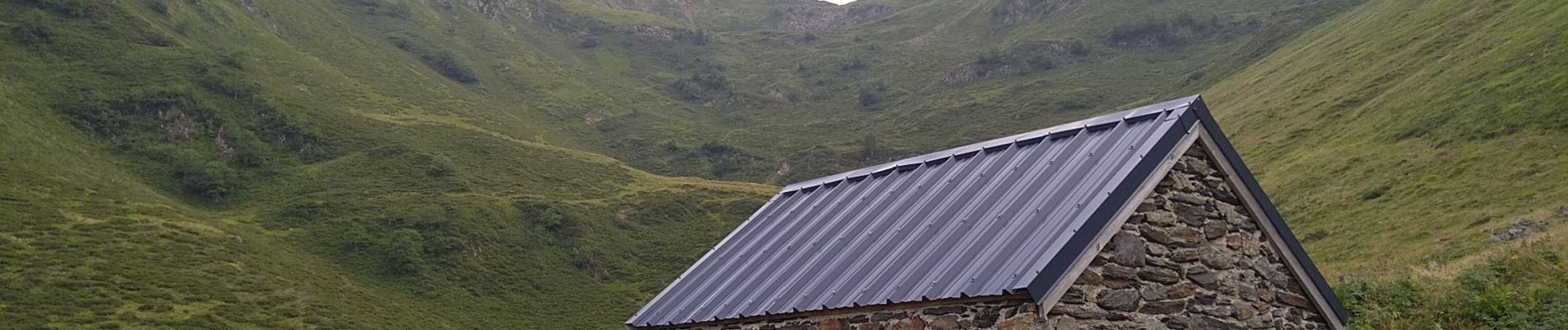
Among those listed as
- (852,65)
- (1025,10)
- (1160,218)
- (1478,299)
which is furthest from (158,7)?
(1025,10)

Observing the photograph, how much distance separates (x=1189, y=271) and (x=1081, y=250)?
5.42 ft

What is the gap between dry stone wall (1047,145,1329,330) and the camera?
12508 millimetres

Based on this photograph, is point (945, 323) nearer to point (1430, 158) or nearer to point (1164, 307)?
point (1164, 307)

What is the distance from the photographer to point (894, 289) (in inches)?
540

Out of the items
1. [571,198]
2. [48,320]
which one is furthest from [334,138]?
[48,320]

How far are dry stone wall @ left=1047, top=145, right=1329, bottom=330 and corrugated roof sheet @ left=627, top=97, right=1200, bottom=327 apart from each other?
492 millimetres

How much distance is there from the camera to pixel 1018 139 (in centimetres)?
1616

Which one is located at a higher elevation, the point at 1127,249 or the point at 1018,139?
the point at 1018,139

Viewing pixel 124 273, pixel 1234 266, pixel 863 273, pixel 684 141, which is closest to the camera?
pixel 1234 266

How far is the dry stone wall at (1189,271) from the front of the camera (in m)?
12.5

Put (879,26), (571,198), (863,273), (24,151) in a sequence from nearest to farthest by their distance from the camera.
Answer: (863,273) → (24,151) → (571,198) → (879,26)

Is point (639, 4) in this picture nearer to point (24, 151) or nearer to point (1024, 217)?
point (24, 151)

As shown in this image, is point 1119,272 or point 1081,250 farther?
point 1119,272

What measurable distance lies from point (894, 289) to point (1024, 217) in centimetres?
157
